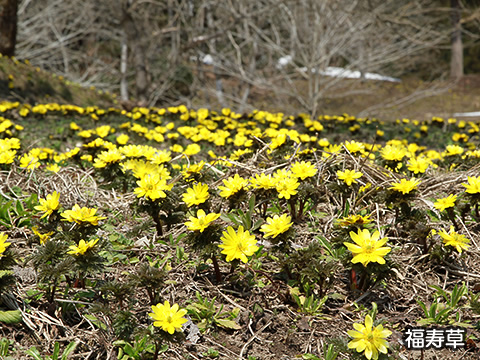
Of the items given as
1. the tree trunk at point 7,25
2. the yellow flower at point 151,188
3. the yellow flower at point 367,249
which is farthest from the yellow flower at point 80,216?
the tree trunk at point 7,25

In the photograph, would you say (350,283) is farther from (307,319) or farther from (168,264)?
(168,264)

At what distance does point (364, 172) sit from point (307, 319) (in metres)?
1.24

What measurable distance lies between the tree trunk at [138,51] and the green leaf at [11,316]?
41.5ft

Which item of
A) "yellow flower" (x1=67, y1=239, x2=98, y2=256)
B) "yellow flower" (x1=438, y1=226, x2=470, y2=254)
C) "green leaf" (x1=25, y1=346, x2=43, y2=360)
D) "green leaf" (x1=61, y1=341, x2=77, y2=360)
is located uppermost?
"yellow flower" (x1=67, y1=239, x2=98, y2=256)

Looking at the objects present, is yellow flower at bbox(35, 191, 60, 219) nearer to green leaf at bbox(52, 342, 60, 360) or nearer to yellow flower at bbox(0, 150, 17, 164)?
green leaf at bbox(52, 342, 60, 360)

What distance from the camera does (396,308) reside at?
227 centimetres

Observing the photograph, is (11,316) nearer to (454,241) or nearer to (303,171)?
(303,171)

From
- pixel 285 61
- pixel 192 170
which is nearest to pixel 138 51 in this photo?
pixel 285 61

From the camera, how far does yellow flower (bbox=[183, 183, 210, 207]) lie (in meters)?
2.40

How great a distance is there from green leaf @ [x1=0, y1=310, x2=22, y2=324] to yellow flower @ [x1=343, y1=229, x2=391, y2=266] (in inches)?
60.5

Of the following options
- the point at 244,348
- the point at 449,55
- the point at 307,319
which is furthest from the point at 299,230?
the point at 449,55

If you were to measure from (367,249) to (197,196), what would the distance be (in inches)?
38.4

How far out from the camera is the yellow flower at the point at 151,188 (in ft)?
7.75

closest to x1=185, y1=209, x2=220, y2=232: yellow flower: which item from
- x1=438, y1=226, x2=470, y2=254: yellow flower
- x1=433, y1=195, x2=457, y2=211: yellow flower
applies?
x1=438, y1=226, x2=470, y2=254: yellow flower
